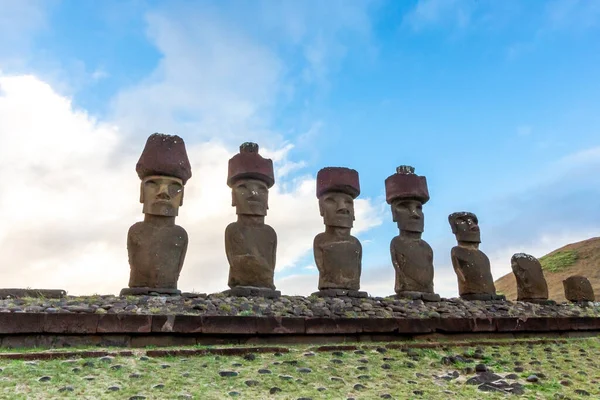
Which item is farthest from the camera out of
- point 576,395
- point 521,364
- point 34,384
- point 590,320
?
point 590,320

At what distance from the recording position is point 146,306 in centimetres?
749

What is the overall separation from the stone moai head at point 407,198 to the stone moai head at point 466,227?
1.27 m

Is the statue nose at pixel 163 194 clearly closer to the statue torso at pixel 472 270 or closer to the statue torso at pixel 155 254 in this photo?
the statue torso at pixel 155 254

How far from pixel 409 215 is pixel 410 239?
20.2 inches

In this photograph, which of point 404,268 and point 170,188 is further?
point 404,268

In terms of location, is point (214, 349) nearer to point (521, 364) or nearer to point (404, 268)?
point (521, 364)

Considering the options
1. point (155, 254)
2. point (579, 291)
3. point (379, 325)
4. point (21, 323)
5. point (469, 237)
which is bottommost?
point (21, 323)

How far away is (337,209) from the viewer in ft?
A: 35.8

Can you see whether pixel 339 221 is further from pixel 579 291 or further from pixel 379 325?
pixel 579 291

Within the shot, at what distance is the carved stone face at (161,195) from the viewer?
9328 millimetres

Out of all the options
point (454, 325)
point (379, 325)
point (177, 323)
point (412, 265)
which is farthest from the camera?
point (412, 265)

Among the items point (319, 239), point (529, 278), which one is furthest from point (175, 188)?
point (529, 278)

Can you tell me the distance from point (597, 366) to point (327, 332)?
3.55m

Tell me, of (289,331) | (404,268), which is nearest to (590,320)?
(404,268)
